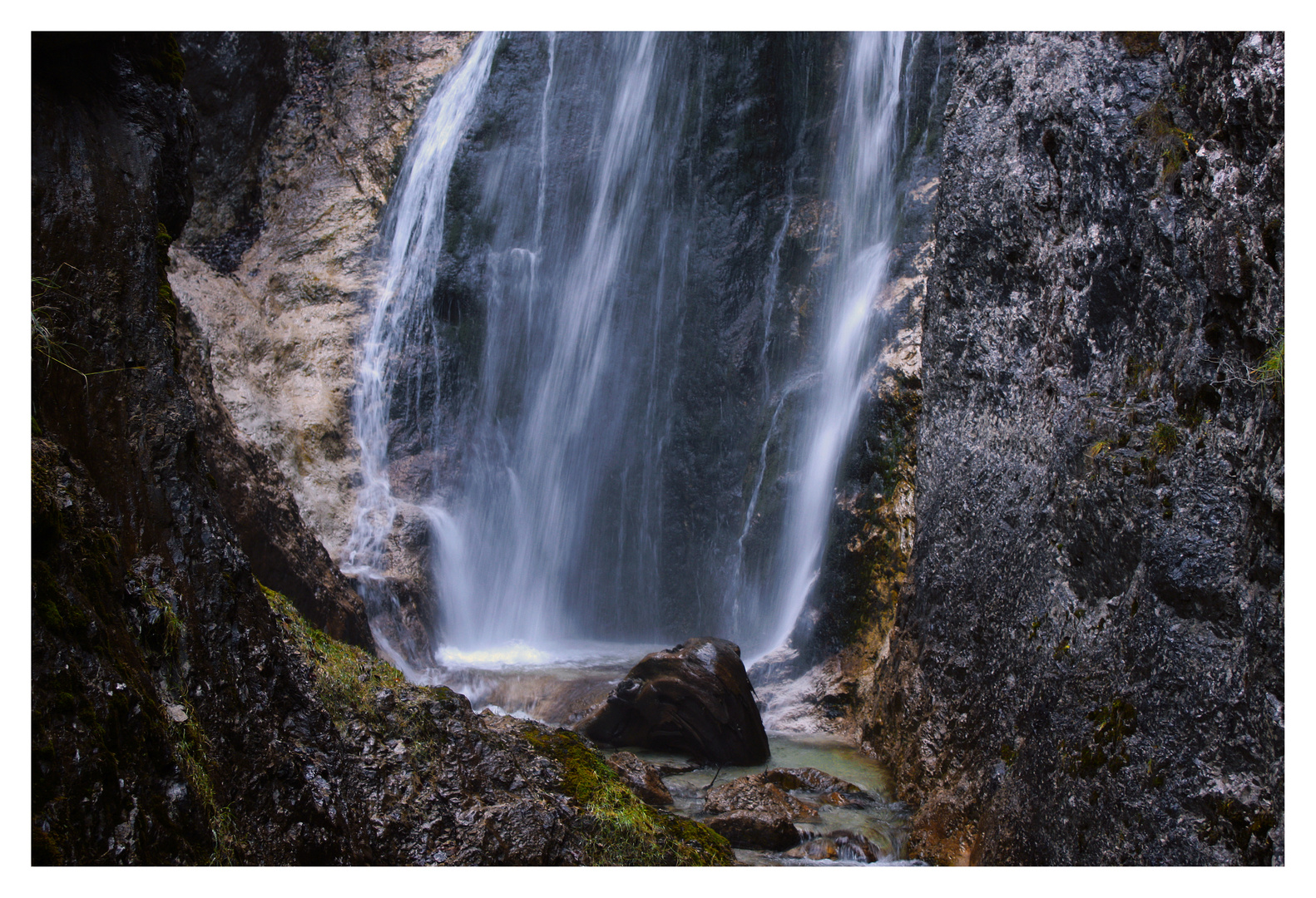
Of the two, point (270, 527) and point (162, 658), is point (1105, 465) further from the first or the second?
point (270, 527)

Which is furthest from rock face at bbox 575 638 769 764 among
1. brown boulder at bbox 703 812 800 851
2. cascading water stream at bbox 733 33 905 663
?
cascading water stream at bbox 733 33 905 663

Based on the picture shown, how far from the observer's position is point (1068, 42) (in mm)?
4867

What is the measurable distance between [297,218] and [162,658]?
48.3ft

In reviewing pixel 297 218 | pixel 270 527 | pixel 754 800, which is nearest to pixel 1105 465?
pixel 754 800

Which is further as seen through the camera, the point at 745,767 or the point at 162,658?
the point at 745,767

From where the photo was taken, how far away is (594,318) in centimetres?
1568

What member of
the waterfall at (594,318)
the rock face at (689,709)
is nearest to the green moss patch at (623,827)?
the rock face at (689,709)

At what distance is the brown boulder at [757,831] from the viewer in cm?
527

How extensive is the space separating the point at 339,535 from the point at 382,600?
2.25m

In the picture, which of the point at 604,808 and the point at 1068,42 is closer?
the point at 604,808

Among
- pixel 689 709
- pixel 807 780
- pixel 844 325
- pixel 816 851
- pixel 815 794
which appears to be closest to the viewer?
pixel 816 851

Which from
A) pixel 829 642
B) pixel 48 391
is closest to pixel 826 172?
pixel 829 642

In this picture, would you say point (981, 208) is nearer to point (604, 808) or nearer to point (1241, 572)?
point (1241, 572)

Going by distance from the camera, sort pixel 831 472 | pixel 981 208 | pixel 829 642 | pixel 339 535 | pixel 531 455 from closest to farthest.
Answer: pixel 981 208 → pixel 829 642 → pixel 831 472 → pixel 339 535 → pixel 531 455
